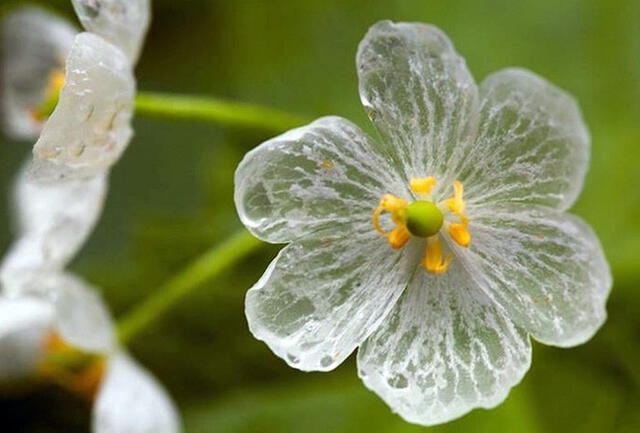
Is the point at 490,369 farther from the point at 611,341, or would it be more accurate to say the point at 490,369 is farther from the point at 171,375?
the point at 171,375

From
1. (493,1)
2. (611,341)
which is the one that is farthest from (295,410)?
(493,1)

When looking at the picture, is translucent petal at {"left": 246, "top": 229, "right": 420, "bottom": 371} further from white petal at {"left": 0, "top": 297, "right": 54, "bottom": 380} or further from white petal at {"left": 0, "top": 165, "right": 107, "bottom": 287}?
white petal at {"left": 0, "top": 297, "right": 54, "bottom": 380}

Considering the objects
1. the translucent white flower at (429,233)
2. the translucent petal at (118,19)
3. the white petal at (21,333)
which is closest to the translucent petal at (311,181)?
the translucent white flower at (429,233)

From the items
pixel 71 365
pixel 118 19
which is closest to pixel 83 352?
pixel 71 365

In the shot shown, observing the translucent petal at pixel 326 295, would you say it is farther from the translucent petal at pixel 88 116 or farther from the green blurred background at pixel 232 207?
the green blurred background at pixel 232 207

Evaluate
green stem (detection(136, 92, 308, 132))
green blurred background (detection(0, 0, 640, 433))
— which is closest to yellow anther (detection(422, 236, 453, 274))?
green stem (detection(136, 92, 308, 132))

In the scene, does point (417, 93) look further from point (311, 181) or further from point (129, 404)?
point (129, 404)
